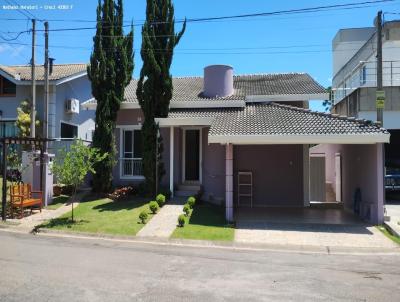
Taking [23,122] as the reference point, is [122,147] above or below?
below

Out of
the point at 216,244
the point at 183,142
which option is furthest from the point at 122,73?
the point at 216,244

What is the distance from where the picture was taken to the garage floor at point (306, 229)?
1123cm

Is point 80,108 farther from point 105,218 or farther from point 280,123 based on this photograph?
point 280,123

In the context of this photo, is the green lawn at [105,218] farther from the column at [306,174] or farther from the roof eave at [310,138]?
the column at [306,174]

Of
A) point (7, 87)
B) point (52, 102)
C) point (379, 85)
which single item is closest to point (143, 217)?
point (379, 85)

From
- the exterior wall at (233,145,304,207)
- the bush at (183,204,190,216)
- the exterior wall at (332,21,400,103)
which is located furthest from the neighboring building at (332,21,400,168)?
the bush at (183,204,190,216)

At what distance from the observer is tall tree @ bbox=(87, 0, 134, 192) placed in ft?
55.2

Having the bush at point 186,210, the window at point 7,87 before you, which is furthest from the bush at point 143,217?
the window at point 7,87

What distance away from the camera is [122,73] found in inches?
687

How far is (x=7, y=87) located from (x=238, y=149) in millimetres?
13279

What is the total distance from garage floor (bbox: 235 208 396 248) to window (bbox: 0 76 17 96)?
1412 centimetres

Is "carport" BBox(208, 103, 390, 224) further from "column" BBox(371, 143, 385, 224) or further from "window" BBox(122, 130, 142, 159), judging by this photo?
"window" BBox(122, 130, 142, 159)

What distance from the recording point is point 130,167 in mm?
18344

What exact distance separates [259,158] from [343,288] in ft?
35.5
